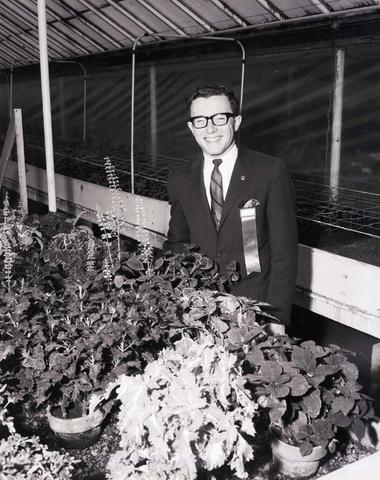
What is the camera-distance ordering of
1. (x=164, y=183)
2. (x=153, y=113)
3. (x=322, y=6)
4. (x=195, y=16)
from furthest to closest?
(x=153, y=113) < (x=164, y=183) < (x=195, y=16) < (x=322, y=6)

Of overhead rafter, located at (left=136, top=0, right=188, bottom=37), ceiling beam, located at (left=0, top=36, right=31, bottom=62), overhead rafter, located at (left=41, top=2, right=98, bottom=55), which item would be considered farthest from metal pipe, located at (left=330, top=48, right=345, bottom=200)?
ceiling beam, located at (left=0, top=36, right=31, bottom=62)

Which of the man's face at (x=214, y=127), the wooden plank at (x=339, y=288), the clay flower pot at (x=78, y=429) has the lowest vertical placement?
the clay flower pot at (x=78, y=429)

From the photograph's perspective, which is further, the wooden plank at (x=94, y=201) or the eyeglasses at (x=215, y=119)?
the wooden plank at (x=94, y=201)

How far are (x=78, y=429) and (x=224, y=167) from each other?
1371mm

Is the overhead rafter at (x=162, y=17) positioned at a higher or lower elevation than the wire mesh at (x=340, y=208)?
higher

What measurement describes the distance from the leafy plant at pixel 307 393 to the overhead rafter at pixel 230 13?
3.34 m

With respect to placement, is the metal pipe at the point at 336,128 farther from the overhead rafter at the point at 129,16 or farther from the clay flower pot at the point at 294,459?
the clay flower pot at the point at 294,459

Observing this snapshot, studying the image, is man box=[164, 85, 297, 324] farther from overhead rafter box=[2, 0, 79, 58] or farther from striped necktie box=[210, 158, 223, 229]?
overhead rafter box=[2, 0, 79, 58]

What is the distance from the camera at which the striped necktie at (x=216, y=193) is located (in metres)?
2.68

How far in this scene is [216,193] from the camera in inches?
107

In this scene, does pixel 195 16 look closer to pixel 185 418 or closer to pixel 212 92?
pixel 212 92

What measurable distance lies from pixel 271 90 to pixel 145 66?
2.31 meters

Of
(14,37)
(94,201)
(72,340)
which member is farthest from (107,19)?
(72,340)

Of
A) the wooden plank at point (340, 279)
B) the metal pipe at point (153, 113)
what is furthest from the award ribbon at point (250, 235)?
the metal pipe at point (153, 113)
